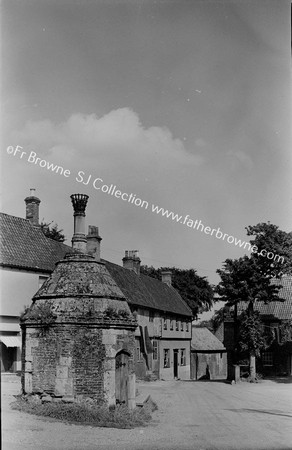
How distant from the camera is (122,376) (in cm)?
1716

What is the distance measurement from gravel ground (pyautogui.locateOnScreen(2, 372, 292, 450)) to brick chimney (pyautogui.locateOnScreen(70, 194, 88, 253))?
18.6ft

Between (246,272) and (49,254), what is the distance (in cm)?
1375

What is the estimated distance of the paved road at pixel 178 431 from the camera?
12945 mm

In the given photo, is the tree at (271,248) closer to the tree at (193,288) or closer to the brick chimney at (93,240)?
the brick chimney at (93,240)

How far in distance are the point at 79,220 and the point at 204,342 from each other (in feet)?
121

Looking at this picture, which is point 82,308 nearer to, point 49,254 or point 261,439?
point 261,439

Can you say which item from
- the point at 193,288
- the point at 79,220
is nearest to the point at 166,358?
the point at 193,288

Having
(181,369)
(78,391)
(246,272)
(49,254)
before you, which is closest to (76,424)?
(78,391)

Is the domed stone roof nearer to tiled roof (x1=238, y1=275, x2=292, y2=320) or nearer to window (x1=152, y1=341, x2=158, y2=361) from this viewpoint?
window (x1=152, y1=341, x2=158, y2=361)

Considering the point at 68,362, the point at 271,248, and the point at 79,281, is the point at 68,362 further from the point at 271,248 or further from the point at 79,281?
the point at 271,248

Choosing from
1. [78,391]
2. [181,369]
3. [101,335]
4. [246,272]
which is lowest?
[181,369]

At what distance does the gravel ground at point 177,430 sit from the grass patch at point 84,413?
43 centimetres

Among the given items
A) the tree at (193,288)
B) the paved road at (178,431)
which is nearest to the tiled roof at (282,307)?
the tree at (193,288)

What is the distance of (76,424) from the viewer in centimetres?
1500
